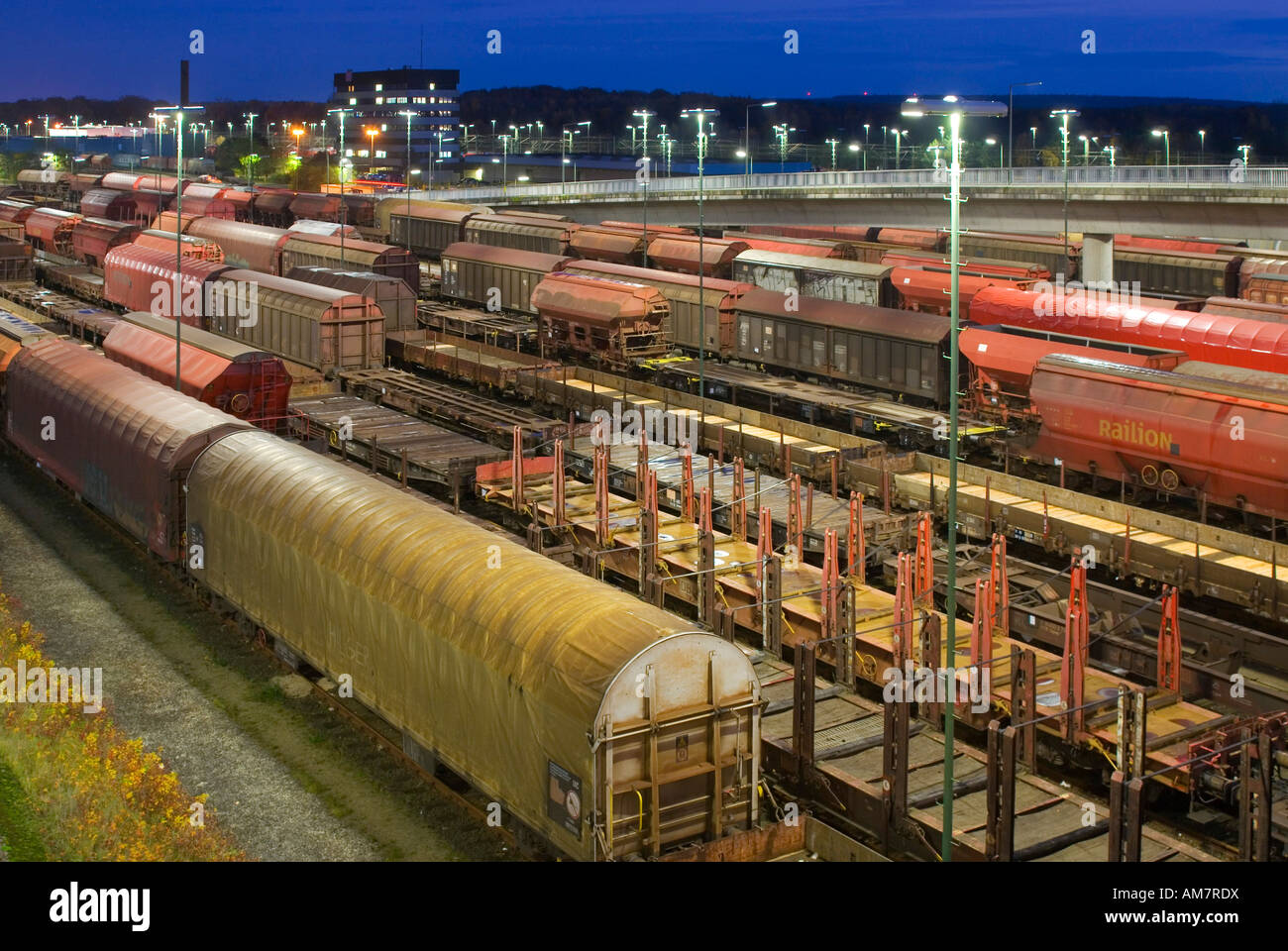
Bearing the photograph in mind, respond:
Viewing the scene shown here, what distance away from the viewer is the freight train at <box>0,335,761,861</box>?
16.5m

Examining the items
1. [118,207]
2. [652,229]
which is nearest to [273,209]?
[118,207]

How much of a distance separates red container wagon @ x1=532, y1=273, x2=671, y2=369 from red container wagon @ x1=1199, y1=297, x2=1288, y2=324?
733 inches

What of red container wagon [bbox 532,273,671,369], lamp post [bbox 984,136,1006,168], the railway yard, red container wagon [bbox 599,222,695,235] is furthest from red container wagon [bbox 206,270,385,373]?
lamp post [bbox 984,136,1006,168]

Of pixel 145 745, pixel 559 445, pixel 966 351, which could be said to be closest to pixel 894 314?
pixel 966 351

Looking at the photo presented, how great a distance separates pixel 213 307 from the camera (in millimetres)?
55250

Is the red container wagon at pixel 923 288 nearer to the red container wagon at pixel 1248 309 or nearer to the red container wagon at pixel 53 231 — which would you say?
the red container wagon at pixel 1248 309

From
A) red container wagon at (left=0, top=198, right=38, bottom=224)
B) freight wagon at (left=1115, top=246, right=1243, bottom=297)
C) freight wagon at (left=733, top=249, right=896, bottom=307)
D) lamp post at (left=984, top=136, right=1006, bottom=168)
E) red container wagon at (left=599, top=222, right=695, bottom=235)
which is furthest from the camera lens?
lamp post at (left=984, top=136, right=1006, bottom=168)

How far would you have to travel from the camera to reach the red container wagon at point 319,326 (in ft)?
157

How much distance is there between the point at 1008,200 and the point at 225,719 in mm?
49376

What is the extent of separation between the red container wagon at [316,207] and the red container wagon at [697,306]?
136 feet

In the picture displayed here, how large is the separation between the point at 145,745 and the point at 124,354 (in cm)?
2476

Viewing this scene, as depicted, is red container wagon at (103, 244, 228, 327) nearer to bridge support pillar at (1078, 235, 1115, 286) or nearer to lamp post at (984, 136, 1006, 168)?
bridge support pillar at (1078, 235, 1115, 286)

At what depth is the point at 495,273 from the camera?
2511 inches

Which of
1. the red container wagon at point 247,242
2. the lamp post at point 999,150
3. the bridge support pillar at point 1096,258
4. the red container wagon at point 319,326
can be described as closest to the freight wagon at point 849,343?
the red container wagon at point 319,326
